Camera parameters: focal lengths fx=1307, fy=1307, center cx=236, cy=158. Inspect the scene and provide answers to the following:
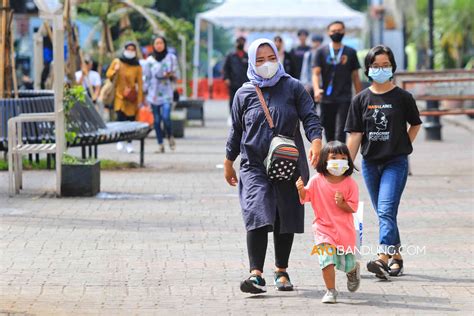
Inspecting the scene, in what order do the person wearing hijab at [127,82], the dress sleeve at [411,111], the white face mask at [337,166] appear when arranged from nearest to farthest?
the white face mask at [337,166]
the dress sleeve at [411,111]
the person wearing hijab at [127,82]

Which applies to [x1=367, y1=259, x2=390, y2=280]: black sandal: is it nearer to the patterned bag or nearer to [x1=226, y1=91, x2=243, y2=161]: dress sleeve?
the patterned bag

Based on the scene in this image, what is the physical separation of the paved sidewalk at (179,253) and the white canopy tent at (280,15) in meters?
15.7

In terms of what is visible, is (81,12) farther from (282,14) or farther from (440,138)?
(440,138)

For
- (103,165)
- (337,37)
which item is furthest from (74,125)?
(337,37)

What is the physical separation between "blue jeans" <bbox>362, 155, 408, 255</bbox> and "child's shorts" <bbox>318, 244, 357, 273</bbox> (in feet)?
3.29

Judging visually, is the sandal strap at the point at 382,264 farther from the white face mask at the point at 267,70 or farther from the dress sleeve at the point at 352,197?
the white face mask at the point at 267,70

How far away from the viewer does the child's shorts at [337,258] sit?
8094 mm

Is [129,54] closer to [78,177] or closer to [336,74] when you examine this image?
[336,74]

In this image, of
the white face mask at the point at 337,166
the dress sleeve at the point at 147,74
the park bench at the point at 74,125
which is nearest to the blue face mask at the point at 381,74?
the white face mask at the point at 337,166

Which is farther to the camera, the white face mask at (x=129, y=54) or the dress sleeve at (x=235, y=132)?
the white face mask at (x=129, y=54)

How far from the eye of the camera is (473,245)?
10570 mm

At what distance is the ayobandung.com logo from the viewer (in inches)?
320

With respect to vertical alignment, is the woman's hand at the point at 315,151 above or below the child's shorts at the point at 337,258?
above

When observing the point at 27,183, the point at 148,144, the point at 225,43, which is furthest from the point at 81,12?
the point at 225,43
